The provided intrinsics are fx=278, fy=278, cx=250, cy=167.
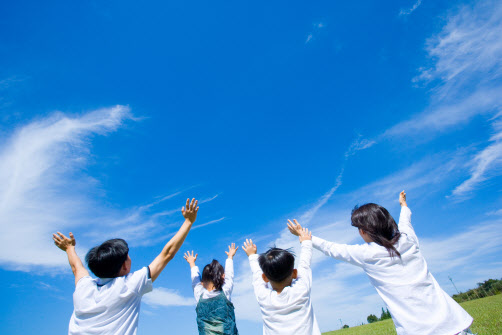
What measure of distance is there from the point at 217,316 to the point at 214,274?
0.72 metres

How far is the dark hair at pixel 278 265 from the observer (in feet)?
10.5

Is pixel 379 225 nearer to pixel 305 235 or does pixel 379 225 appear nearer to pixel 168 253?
pixel 305 235

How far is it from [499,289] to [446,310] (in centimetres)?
7389

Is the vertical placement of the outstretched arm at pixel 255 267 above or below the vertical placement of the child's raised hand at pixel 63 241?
below

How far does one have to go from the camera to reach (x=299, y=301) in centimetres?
307

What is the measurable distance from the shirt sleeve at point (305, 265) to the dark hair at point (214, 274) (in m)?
1.96

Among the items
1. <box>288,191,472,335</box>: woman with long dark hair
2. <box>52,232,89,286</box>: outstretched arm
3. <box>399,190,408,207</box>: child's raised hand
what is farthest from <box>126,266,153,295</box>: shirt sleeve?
<box>399,190,408,207</box>: child's raised hand

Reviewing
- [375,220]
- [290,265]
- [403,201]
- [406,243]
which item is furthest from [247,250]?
[403,201]

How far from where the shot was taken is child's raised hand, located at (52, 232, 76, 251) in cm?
346

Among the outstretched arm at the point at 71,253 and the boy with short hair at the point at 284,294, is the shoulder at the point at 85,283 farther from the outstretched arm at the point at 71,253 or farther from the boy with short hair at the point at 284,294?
the boy with short hair at the point at 284,294

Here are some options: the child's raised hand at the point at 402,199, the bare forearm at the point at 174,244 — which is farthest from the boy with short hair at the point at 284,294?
the child's raised hand at the point at 402,199

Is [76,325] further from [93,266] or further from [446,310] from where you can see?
[446,310]

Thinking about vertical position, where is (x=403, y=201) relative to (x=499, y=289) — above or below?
above

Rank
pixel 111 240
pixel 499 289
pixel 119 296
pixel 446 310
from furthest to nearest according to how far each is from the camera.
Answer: pixel 499 289, pixel 111 240, pixel 446 310, pixel 119 296
